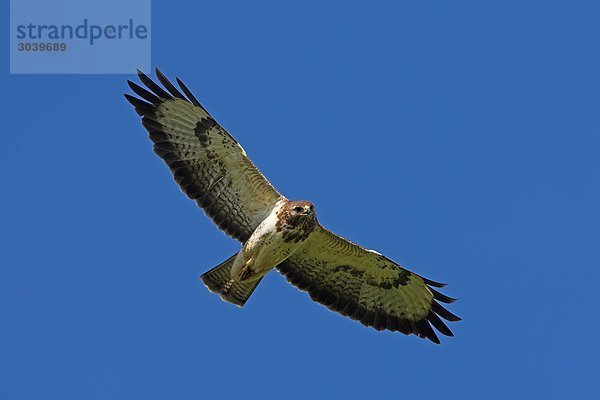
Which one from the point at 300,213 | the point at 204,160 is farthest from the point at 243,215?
the point at 300,213

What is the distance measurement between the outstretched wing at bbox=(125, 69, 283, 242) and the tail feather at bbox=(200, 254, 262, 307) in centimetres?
55

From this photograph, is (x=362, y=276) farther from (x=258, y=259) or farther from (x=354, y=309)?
(x=258, y=259)

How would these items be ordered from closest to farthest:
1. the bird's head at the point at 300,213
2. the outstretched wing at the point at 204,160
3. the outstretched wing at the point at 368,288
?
the bird's head at the point at 300,213, the outstretched wing at the point at 204,160, the outstretched wing at the point at 368,288

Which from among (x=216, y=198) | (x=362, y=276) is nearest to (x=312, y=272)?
(x=362, y=276)

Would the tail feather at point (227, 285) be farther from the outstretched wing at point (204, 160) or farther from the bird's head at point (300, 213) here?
the bird's head at point (300, 213)

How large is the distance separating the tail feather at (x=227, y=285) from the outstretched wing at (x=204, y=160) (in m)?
0.55

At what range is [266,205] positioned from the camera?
15.9 metres

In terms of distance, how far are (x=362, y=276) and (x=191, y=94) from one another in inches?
147

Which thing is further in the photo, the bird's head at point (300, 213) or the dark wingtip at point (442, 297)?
the dark wingtip at point (442, 297)

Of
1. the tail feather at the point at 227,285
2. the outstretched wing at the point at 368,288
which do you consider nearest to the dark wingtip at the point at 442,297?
the outstretched wing at the point at 368,288

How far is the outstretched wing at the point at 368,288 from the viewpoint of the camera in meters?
16.3

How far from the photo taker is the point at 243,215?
16000 mm

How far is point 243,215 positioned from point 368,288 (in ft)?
7.54

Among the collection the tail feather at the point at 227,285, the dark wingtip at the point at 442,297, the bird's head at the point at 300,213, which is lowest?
the tail feather at the point at 227,285
